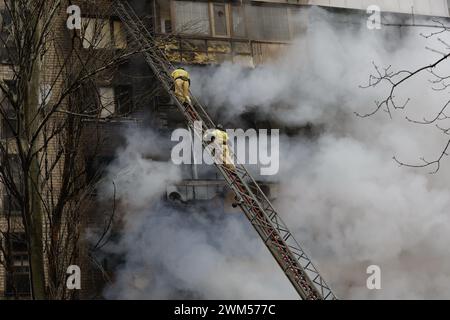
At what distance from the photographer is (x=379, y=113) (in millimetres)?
20453

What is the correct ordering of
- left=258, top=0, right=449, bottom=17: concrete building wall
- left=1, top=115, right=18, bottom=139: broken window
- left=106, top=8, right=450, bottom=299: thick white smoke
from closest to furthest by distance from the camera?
left=1, top=115, right=18, bottom=139: broken window → left=106, top=8, right=450, bottom=299: thick white smoke → left=258, top=0, right=449, bottom=17: concrete building wall

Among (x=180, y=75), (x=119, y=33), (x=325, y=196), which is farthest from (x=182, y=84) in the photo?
(x=325, y=196)

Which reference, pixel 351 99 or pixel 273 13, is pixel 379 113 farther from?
pixel 273 13

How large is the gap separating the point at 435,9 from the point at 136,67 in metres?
8.88

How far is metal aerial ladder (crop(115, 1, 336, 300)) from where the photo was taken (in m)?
15.5

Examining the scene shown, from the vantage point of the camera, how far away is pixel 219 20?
1900 cm

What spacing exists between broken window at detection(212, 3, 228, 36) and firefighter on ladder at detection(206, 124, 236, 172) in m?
3.29

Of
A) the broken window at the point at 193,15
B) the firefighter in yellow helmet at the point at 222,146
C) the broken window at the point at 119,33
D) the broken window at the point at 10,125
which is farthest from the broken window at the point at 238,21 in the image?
the broken window at the point at 10,125

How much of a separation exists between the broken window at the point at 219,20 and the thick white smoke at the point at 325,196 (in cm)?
87

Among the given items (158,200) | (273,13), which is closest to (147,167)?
(158,200)

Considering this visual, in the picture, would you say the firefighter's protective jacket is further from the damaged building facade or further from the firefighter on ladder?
the firefighter on ladder

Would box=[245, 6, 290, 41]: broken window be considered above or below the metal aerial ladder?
above

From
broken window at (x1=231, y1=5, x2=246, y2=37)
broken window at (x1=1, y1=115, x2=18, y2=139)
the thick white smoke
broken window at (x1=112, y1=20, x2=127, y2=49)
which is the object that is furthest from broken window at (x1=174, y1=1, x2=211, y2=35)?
broken window at (x1=1, y1=115, x2=18, y2=139)
